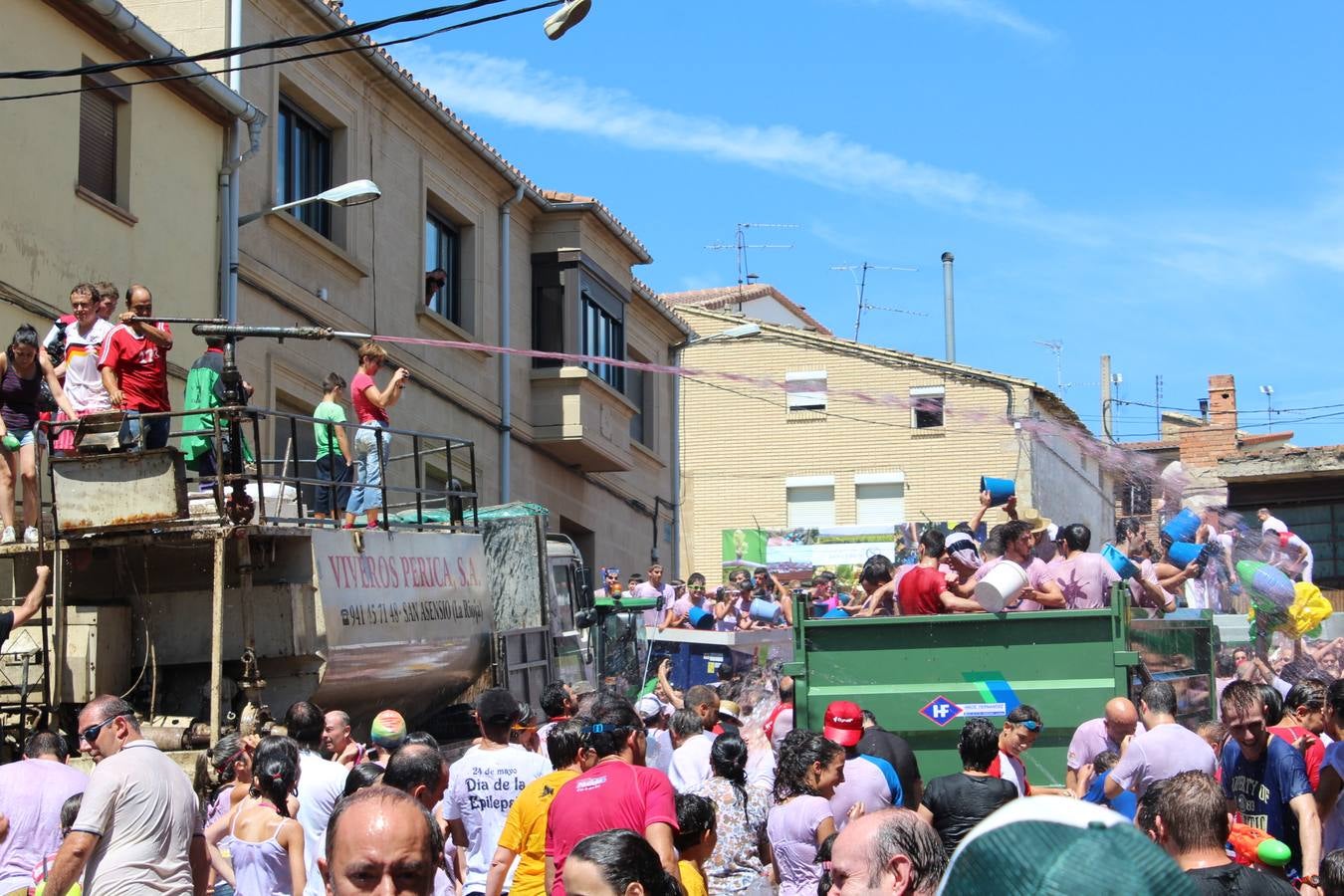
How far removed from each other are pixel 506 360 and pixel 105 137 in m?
8.44

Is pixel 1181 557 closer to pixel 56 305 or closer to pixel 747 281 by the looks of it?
pixel 56 305

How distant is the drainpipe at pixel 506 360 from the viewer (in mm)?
24047

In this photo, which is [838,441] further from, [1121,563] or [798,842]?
[798,842]

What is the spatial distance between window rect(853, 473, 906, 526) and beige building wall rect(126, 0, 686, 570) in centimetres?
1540

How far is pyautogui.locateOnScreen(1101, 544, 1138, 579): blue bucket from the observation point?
11.6 metres

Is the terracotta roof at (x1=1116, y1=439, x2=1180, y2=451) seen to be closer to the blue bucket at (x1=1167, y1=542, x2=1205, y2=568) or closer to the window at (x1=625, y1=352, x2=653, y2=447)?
the window at (x1=625, y1=352, x2=653, y2=447)

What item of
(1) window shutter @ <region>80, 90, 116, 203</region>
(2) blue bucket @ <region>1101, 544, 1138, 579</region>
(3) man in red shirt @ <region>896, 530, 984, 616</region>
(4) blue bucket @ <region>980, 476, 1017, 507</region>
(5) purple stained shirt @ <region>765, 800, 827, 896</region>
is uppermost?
(1) window shutter @ <region>80, 90, 116, 203</region>

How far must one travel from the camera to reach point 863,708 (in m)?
9.80

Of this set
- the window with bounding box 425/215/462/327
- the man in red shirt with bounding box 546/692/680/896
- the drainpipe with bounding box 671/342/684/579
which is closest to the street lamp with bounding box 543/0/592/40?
the man in red shirt with bounding box 546/692/680/896

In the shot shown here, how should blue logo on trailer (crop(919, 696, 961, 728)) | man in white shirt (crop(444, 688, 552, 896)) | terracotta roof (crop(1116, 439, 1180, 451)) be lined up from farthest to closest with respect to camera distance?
1. terracotta roof (crop(1116, 439, 1180, 451))
2. blue logo on trailer (crop(919, 696, 961, 728))
3. man in white shirt (crop(444, 688, 552, 896))

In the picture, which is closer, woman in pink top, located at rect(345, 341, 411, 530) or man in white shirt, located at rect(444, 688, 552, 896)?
man in white shirt, located at rect(444, 688, 552, 896)

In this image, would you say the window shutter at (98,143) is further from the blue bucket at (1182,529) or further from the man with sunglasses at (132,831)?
the man with sunglasses at (132,831)

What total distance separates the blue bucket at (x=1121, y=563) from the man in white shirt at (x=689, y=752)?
3.27 m

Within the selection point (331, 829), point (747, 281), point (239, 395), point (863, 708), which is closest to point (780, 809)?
point (863, 708)
